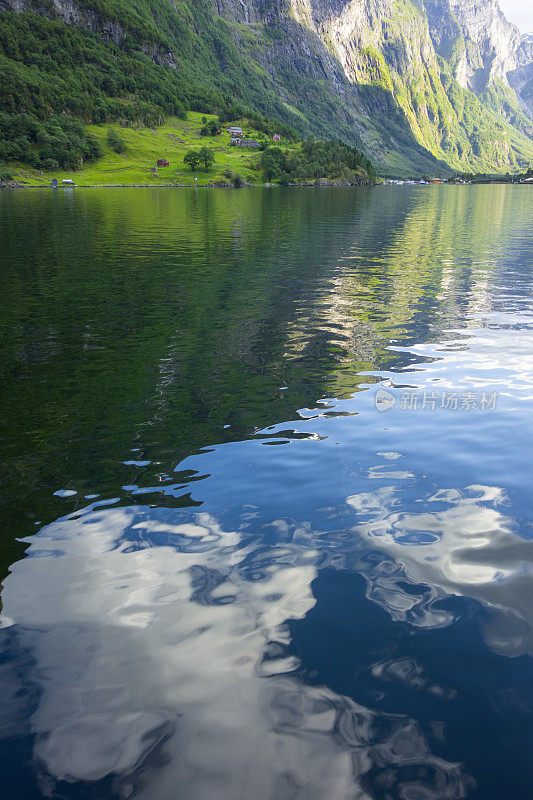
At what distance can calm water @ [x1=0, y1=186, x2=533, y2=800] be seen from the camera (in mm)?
4832

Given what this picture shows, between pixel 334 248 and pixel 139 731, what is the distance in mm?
45864

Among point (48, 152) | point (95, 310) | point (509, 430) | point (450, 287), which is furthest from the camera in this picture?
point (48, 152)

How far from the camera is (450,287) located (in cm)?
3061

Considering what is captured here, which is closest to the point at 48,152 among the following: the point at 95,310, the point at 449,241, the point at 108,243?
the point at 108,243

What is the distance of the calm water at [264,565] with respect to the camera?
483 centimetres

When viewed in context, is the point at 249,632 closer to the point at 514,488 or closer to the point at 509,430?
the point at 514,488

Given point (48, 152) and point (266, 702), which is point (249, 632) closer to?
point (266, 702)

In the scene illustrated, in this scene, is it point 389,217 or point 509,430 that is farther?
point 389,217

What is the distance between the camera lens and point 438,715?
5.24 meters

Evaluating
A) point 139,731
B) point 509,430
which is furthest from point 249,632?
point 509,430

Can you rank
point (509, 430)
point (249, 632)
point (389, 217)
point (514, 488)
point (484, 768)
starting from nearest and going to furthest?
point (484, 768) < point (249, 632) < point (514, 488) < point (509, 430) < point (389, 217)

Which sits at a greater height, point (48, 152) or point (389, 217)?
point (48, 152)

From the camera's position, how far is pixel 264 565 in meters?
7.61

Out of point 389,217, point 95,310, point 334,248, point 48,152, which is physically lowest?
point 95,310
